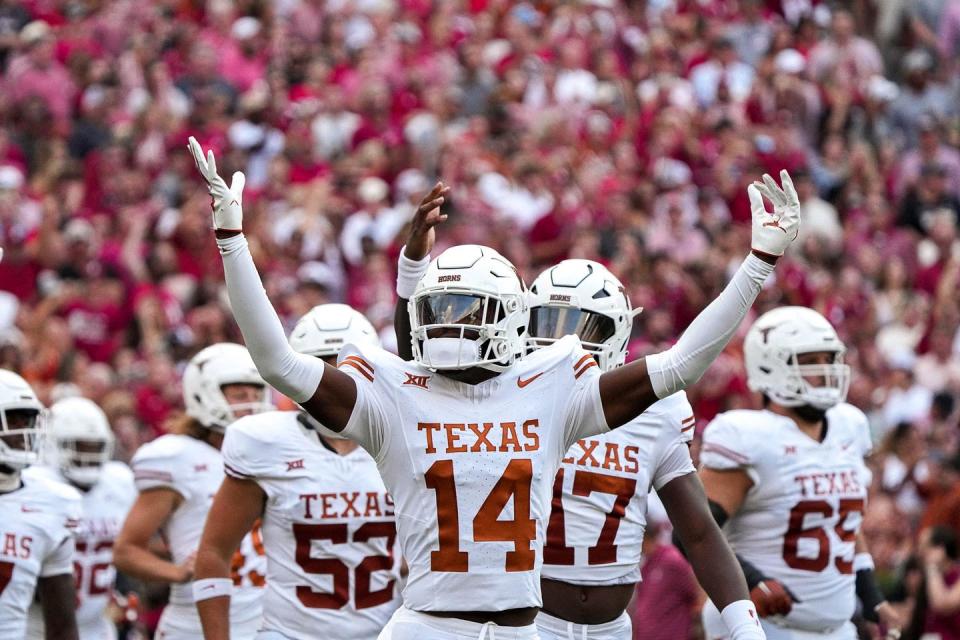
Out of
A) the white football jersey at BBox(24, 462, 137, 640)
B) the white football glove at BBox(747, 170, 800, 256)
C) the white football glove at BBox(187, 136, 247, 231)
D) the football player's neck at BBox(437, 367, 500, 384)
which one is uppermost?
the white football glove at BBox(187, 136, 247, 231)

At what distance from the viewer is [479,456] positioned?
5.22 m

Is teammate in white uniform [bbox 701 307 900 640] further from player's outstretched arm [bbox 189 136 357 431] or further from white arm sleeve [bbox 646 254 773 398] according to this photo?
player's outstretched arm [bbox 189 136 357 431]

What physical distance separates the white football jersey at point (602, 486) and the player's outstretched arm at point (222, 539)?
41.9 inches

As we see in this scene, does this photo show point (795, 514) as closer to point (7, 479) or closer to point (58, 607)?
point (58, 607)

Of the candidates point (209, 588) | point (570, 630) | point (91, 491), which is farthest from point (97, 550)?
point (570, 630)

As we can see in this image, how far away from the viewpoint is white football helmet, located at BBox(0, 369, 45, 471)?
22.0ft

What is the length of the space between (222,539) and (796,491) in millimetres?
2335

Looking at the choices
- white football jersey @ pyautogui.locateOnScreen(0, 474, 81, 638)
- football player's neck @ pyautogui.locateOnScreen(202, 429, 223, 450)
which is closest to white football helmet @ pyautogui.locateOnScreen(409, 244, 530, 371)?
white football jersey @ pyautogui.locateOnScreen(0, 474, 81, 638)

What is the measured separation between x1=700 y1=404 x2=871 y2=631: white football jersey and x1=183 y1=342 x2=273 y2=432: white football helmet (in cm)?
192

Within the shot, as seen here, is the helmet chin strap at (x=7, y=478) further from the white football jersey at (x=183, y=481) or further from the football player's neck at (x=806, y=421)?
the football player's neck at (x=806, y=421)

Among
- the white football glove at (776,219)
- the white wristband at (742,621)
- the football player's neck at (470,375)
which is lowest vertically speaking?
the white wristband at (742,621)

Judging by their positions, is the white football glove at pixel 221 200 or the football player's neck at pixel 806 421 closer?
the white football glove at pixel 221 200

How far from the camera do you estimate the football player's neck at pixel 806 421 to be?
7.52 m

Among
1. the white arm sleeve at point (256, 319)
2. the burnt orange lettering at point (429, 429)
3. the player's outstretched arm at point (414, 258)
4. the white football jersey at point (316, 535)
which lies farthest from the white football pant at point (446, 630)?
the white football jersey at point (316, 535)
